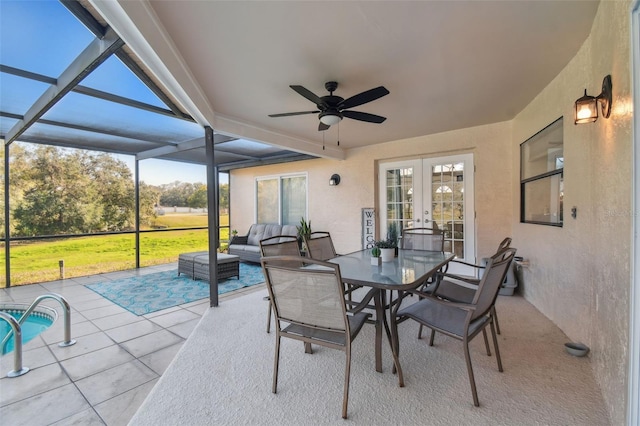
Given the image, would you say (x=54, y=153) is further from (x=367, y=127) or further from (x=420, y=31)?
(x=420, y=31)

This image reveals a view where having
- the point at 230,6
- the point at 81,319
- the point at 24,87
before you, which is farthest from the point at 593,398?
the point at 24,87

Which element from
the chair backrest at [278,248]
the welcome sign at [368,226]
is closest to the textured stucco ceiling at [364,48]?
the chair backrest at [278,248]

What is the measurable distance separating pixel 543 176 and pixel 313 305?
10.6 feet

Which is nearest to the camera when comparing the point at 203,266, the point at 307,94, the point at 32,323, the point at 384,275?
the point at 384,275

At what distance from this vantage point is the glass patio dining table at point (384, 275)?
1838 millimetres

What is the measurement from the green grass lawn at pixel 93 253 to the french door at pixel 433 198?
4859 mm

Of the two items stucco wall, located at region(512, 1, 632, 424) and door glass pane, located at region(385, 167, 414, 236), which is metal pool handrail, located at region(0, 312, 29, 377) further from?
door glass pane, located at region(385, 167, 414, 236)

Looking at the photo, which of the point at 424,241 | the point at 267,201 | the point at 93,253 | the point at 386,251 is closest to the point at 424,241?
the point at 424,241

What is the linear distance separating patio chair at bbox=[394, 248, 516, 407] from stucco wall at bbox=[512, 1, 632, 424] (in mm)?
557

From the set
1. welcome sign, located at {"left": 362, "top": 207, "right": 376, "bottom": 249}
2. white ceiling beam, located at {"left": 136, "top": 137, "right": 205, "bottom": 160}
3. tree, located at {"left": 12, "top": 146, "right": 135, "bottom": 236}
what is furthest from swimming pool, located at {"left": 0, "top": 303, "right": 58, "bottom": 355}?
welcome sign, located at {"left": 362, "top": 207, "right": 376, "bottom": 249}

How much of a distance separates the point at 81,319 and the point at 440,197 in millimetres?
5622

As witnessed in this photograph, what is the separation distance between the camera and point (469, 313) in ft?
5.66

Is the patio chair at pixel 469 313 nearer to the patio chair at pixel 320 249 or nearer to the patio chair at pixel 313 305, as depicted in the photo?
the patio chair at pixel 313 305

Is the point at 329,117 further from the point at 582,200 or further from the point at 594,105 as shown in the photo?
the point at 582,200
